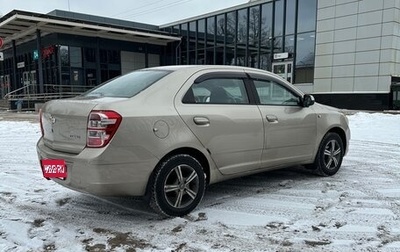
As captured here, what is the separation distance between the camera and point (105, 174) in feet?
11.3

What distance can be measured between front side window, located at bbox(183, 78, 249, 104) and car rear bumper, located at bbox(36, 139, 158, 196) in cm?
92

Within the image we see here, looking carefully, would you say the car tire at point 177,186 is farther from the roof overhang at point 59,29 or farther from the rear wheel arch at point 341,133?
the roof overhang at point 59,29

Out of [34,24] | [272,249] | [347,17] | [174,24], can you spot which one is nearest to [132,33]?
[174,24]

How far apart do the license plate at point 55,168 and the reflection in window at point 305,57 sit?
1861 cm

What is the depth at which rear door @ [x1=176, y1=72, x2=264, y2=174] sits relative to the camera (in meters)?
4.03

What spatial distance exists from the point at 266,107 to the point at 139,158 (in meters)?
1.94

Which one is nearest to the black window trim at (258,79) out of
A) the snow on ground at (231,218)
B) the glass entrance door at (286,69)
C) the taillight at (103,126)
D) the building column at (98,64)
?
the snow on ground at (231,218)

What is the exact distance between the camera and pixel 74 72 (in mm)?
25344

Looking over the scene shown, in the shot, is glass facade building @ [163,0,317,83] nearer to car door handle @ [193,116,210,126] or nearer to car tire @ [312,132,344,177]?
car tire @ [312,132,344,177]

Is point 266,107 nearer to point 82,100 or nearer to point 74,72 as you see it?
point 82,100

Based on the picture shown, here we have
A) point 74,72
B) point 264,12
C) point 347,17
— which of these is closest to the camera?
point 347,17

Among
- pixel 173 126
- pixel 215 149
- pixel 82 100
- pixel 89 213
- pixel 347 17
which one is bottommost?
pixel 89 213

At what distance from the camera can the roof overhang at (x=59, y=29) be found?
21469mm

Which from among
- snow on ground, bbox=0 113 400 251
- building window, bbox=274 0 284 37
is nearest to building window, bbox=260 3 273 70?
building window, bbox=274 0 284 37
